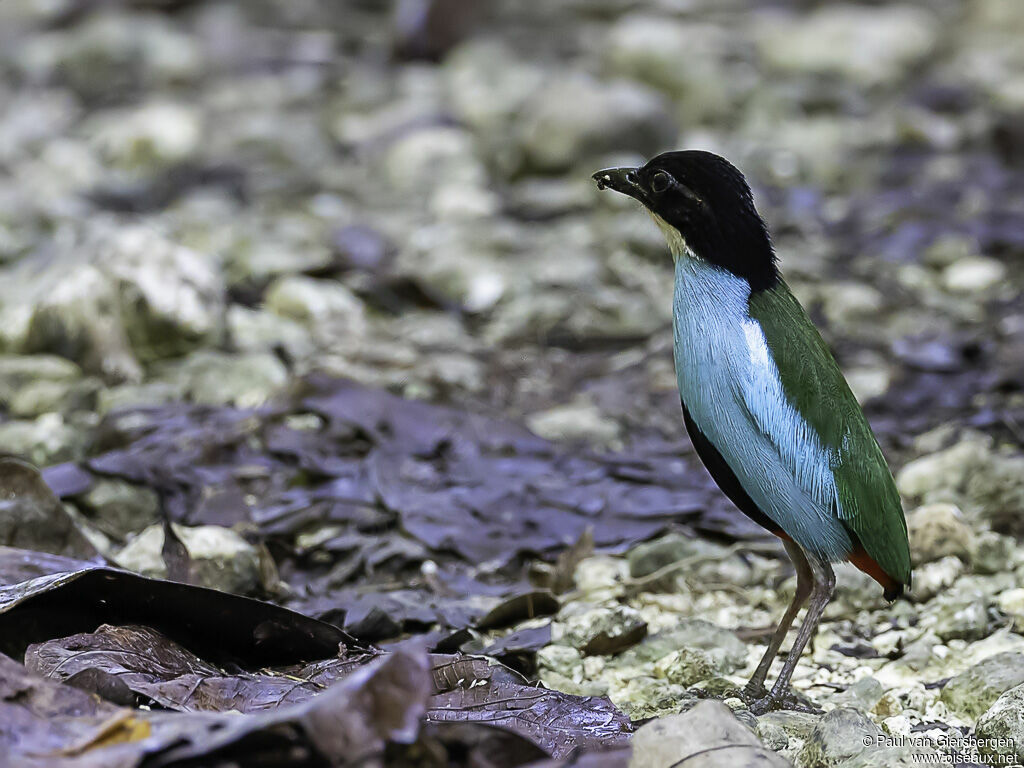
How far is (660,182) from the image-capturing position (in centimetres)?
325

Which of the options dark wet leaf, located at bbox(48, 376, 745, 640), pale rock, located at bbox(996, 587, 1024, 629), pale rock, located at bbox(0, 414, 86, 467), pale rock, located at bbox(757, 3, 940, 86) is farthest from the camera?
pale rock, located at bbox(757, 3, 940, 86)

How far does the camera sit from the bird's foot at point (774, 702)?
3045 mm

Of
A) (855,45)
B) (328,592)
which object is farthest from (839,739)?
(855,45)

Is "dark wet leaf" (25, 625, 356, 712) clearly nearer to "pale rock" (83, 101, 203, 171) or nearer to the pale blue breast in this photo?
the pale blue breast

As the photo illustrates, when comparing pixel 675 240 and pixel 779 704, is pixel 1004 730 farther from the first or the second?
pixel 675 240

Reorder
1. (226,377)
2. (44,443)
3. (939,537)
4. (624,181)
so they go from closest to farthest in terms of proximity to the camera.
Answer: (624,181) → (939,537) → (44,443) → (226,377)

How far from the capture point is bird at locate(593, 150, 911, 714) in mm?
3053

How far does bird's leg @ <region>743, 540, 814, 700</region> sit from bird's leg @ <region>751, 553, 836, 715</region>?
31 mm

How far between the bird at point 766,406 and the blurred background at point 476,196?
1881 millimetres

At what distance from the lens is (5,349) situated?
18.3 ft

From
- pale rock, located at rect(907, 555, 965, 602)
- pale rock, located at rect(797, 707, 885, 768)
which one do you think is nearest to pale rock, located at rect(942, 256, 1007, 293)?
pale rock, located at rect(907, 555, 965, 602)

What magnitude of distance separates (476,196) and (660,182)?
4547mm

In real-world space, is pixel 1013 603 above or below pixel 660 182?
below

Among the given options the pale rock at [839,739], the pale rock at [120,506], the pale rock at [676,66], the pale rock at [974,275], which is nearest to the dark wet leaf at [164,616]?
the pale rock at [839,739]
